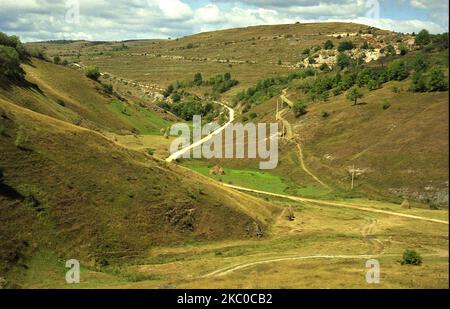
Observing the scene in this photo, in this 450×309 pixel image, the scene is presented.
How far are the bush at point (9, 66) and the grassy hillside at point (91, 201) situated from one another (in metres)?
51.2

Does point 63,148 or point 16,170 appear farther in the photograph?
point 63,148

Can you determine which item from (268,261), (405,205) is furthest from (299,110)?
(268,261)

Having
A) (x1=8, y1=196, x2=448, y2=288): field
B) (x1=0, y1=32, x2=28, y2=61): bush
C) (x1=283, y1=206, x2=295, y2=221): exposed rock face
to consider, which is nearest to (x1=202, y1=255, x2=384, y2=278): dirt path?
(x1=8, y1=196, x2=448, y2=288): field

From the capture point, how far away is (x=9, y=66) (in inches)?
4269

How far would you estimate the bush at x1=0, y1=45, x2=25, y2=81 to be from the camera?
105312 mm

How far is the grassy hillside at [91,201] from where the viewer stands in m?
45.3

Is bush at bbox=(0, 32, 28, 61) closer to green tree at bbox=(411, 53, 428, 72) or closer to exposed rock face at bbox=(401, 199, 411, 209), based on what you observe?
green tree at bbox=(411, 53, 428, 72)

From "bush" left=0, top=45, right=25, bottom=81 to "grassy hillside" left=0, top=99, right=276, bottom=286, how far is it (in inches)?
2014

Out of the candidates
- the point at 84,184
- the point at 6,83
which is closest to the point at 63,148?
the point at 84,184

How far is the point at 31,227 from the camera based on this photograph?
44.6 meters

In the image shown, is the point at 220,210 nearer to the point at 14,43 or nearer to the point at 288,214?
the point at 288,214

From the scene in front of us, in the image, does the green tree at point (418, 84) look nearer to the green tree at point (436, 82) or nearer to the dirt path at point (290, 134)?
the green tree at point (436, 82)

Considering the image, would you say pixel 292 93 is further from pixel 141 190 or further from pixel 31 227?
pixel 31 227
